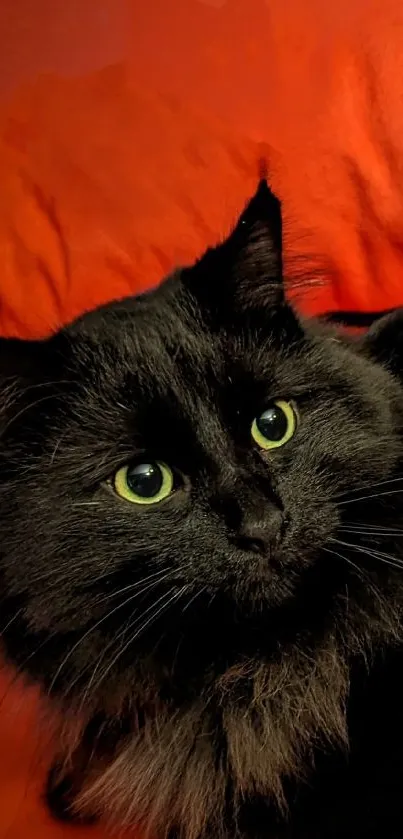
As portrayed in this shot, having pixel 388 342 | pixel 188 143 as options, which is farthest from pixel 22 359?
pixel 188 143

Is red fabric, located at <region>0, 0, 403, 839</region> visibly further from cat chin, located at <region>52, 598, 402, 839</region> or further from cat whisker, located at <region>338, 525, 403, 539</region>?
cat chin, located at <region>52, 598, 402, 839</region>

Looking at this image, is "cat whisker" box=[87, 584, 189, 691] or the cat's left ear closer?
"cat whisker" box=[87, 584, 189, 691]

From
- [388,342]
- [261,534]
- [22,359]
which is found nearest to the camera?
[261,534]

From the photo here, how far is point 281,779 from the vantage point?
3.07 feet

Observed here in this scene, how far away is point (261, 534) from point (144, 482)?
0.51ft

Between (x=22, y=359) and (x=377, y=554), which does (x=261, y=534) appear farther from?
(x=22, y=359)

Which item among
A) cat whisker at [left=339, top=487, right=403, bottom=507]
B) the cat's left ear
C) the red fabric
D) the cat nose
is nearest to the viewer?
the cat nose

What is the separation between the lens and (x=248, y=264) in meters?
1.07

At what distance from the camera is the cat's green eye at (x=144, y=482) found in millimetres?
948

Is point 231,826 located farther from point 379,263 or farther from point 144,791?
point 379,263

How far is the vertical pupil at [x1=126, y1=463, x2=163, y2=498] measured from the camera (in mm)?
949

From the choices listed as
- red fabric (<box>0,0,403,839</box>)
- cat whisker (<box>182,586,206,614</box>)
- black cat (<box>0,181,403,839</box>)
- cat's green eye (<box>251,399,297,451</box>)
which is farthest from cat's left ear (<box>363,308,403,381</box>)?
cat whisker (<box>182,586,206,614</box>)

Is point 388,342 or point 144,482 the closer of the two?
point 144,482

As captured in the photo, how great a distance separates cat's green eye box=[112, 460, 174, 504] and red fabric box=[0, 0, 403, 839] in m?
0.71
